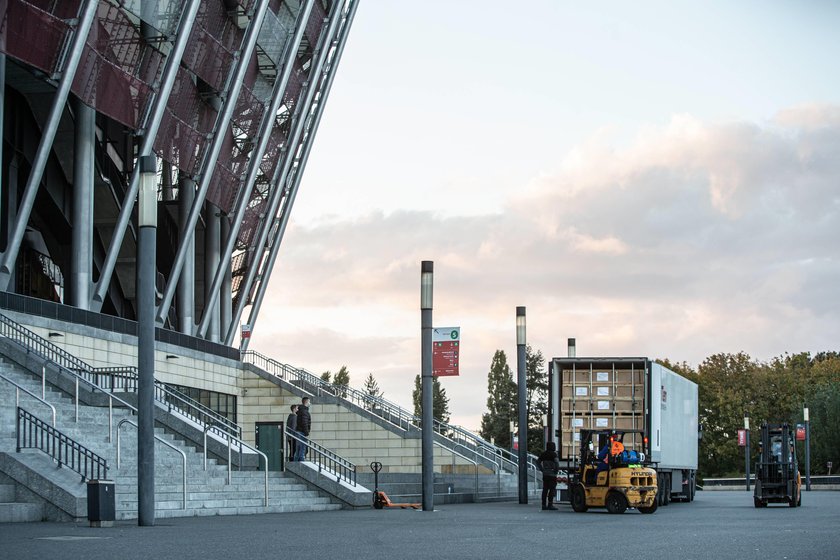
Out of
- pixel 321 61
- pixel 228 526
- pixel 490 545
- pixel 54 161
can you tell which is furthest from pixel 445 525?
pixel 321 61

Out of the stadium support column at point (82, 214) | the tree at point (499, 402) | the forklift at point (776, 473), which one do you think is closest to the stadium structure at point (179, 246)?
the stadium support column at point (82, 214)

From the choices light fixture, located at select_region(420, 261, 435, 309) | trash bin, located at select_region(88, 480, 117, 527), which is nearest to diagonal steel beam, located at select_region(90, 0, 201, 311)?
light fixture, located at select_region(420, 261, 435, 309)

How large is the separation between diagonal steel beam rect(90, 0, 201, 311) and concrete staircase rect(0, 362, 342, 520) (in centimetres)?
1085

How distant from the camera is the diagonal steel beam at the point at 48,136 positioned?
3503 centimetres

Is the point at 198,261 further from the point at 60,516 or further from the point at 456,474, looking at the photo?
the point at 60,516

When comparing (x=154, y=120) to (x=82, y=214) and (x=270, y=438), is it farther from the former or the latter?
(x=270, y=438)

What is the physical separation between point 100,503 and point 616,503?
41.3 ft

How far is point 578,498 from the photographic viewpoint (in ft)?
92.9

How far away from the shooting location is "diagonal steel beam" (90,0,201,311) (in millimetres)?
39125

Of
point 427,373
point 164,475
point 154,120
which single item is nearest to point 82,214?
point 154,120

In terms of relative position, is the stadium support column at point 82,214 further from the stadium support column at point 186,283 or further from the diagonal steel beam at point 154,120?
the stadium support column at point 186,283

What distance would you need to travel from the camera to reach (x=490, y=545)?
52.0 ft

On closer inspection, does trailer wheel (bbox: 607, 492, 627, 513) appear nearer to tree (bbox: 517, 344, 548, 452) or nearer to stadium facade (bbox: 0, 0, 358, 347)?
stadium facade (bbox: 0, 0, 358, 347)

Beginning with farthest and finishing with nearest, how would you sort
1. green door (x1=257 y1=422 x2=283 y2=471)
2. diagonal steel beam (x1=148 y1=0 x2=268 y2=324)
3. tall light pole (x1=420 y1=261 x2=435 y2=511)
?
green door (x1=257 y1=422 x2=283 y2=471) < diagonal steel beam (x1=148 y1=0 x2=268 y2=324) < tall light pole (x1=420 y1=261 x2=435 y2=511)
